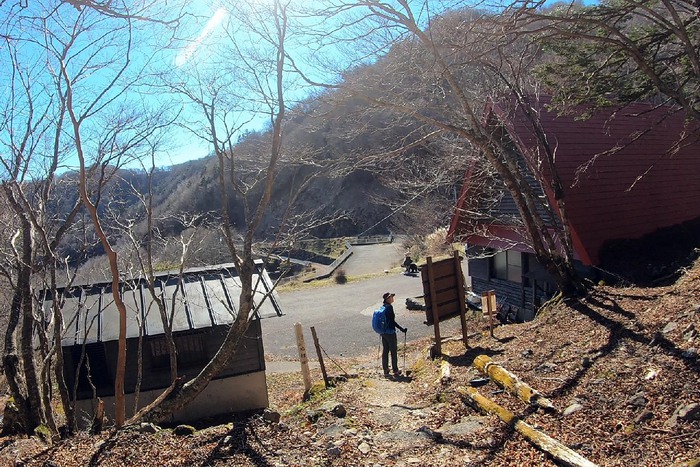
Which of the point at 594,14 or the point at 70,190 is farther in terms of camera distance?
the point at 70,190

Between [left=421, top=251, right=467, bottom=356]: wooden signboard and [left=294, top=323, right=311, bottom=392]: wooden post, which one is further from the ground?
[left=421, top=251, right=467, bottom=356]: wooden signboard

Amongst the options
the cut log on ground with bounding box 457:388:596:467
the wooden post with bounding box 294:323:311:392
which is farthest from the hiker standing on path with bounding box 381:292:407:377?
the cut log on ground with bounding box 457:388:596:467

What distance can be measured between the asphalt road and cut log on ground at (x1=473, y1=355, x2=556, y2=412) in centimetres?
847

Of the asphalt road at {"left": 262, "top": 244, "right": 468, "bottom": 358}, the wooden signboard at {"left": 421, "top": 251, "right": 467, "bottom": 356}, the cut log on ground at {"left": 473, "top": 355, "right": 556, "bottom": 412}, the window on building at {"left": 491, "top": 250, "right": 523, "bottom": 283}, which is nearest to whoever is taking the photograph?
the cut log on ground at {"left": 473, "top": 355, "right": 556, "bottom": 412}

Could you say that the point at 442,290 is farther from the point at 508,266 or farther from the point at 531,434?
the point at 508,266

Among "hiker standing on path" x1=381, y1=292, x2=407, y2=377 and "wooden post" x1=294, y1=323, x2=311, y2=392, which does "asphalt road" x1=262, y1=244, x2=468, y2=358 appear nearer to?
"hiker standing on path" x1=381, y1=292, x2=407, y2=377

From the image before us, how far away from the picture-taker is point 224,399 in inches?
461

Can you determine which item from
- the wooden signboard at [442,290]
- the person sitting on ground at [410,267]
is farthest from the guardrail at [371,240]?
the wooden signboard at [442,290]

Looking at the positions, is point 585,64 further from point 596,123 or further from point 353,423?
point 353,423

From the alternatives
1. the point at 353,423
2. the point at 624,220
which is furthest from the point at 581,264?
the point at 353,423

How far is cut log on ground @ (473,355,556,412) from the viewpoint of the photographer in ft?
18.0

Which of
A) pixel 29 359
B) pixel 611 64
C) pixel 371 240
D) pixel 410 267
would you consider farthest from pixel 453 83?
pixel 371 240

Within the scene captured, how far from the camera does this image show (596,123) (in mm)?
13023

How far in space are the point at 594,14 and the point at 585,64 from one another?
1543 millimetres
